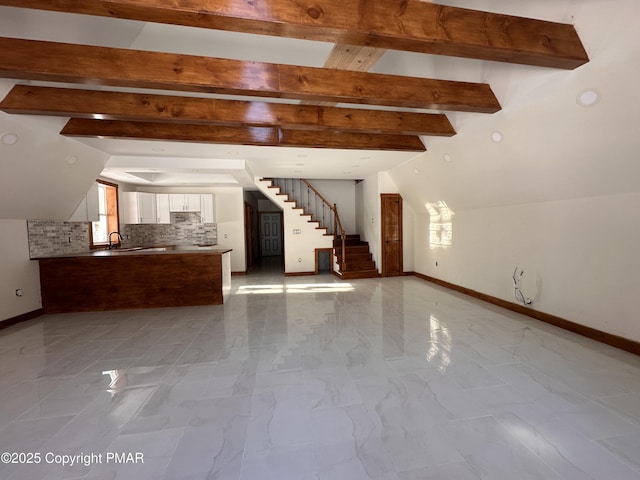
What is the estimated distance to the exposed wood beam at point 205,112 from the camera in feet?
9.29

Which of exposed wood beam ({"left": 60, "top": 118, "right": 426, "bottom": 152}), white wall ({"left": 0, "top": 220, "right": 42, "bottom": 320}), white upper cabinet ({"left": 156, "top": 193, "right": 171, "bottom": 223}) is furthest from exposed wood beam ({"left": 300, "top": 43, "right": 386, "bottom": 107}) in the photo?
white upper cabinet ({"left": 156, "top": 193, "right": 171, "bottom": 223})

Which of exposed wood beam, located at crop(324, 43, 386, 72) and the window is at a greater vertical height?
exposed wood beam, located at crop(324, 43, 386, 72)

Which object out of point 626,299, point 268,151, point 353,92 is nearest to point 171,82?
point 353,92

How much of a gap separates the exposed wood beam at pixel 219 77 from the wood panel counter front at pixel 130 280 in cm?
307

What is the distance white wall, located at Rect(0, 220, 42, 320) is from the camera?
3957mm

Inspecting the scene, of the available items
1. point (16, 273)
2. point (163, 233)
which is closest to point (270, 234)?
point (163, 233)

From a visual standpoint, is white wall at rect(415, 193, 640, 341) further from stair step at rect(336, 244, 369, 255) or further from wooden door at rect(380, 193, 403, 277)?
stair step at rect(336, 244, 369, 255)

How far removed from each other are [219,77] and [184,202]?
5.86 m

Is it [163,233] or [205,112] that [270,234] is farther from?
[205,112]

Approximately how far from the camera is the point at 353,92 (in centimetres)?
269

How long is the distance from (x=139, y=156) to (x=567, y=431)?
21.4 feet

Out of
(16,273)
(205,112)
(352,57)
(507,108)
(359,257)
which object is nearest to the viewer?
(352,57)

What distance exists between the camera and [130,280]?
473 centimetres

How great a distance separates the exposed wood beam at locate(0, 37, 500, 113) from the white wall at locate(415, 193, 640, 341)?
1.88 m
